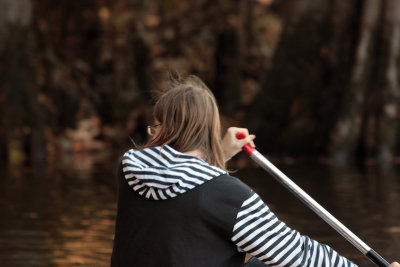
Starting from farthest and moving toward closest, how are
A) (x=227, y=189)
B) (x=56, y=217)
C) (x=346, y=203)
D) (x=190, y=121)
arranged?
(x=346, y=203), (x=56, y=217), (x=190, y=121), (x=227, y=189)

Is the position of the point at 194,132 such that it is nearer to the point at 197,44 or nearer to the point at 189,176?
the point at 189,176

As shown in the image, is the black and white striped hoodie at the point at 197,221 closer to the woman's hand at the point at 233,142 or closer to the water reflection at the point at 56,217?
the woman's hand at the point at 233,142

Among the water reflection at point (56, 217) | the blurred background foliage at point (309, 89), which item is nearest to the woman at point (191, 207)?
the water reflection at point (56, 217)

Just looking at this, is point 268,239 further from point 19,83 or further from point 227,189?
point 19,83

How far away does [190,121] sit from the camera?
3346mm

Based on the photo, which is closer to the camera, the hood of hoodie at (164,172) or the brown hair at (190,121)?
the hood of hoodie at (164,172)

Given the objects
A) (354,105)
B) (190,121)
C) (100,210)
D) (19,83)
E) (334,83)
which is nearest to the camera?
(190,121)

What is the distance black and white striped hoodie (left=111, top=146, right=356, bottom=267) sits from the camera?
3.19m

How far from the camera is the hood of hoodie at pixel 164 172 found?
3209 mm

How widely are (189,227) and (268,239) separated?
11.3 inches

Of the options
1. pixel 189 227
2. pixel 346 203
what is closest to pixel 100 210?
pixel 346 203

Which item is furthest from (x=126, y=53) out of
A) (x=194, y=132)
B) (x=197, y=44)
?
(x=194, y=132)

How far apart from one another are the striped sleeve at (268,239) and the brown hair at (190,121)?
326 mm

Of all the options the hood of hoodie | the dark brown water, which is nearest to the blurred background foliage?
the dark brown water
